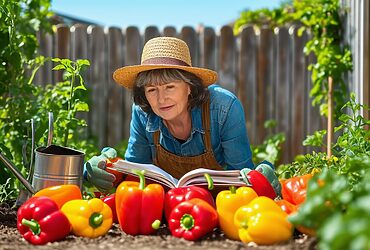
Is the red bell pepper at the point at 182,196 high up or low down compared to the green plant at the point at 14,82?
down

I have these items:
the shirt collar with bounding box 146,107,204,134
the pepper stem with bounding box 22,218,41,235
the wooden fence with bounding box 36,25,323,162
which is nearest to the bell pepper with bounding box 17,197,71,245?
the pepper stem with bounding box 22,218,41,235

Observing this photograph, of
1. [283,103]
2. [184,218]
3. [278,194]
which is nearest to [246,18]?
[283,103]

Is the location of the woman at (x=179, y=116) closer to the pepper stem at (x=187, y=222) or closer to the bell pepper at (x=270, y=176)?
the bell pepper at (x=270, y=176)

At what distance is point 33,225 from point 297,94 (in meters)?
4.93

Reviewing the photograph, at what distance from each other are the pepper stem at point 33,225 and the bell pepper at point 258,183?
0.90 meters

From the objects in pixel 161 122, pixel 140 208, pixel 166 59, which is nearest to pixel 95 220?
pixel 140 208

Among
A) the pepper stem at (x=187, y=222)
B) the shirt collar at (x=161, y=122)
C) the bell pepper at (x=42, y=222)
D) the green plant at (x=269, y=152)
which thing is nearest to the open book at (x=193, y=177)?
the pepper stem at (x=187, y=222)

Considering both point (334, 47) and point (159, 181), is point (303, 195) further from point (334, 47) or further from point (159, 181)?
point (334, 47)

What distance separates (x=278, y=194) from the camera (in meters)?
3.23

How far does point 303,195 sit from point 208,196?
0.39 metres

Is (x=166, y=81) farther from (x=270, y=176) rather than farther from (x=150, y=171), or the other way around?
(x=270, y=176)

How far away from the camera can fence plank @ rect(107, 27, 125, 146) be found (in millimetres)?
7188

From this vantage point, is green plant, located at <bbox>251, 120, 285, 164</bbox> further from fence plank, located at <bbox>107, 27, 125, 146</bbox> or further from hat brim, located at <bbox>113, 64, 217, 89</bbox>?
hat brim, located at <bbox>113, 64, 217, 89</bbox>

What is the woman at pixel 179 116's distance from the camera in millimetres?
3496
